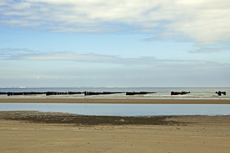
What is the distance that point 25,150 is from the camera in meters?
9.33

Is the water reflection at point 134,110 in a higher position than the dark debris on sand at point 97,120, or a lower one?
lower

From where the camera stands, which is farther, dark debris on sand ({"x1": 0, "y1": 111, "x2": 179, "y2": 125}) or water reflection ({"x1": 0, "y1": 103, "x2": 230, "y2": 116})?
water reflection ({"x1": 0, "y1": 103, "x2": 230, "y2": 116})

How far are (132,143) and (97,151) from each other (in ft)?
6.22

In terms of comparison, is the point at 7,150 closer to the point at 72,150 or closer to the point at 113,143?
the point at 72,150

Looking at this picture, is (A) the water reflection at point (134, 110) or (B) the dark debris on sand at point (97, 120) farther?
(A) the water reflection at point (134, 110)

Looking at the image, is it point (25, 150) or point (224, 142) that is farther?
point (224, 142)

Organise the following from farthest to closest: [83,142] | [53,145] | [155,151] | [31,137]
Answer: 1. [31,137]
2. [83,142]
3. [53,145]
4. [155,151]

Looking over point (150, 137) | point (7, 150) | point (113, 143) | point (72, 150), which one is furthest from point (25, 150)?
point (150, 137)

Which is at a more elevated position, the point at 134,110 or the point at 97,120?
the point at 97,120

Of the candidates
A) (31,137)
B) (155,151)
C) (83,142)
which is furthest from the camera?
(31,137)

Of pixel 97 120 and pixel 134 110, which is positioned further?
pixel 134 110

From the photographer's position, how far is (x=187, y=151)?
30.3 ft

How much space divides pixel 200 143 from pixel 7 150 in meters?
7.11

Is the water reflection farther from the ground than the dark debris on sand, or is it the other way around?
the dark debris on sand
